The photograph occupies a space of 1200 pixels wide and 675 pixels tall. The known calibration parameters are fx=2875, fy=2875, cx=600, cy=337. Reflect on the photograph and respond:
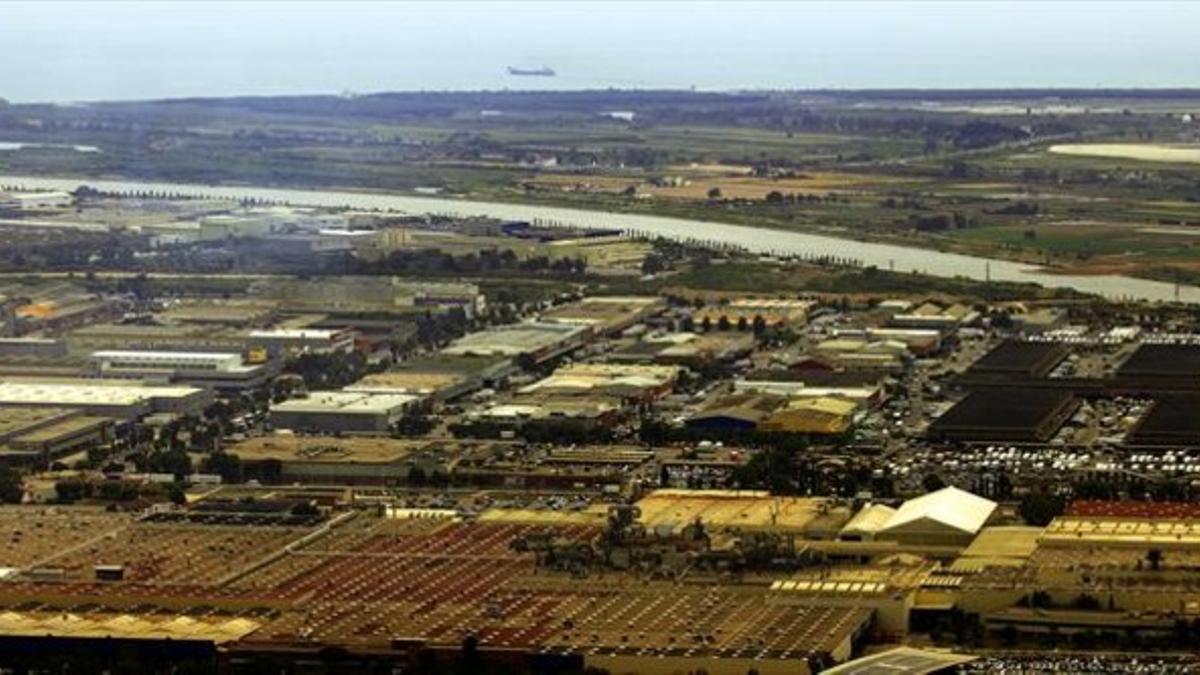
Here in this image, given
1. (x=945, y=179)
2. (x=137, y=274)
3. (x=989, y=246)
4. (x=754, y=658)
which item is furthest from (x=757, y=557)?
(x=945, y=179)

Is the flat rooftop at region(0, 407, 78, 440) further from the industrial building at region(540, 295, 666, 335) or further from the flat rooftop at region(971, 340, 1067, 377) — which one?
the flat rooftop at region(971, 340, 1067, 377)

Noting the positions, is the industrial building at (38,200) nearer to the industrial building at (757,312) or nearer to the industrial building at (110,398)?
the industrial building at (757,312)

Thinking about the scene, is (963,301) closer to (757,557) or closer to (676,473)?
(676,473)

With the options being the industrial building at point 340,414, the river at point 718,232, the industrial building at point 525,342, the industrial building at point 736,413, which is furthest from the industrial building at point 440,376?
the river at point 718,232

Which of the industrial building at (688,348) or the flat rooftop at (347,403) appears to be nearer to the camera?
the flat rooftop at (347,403)

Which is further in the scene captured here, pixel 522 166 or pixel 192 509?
pixel 522 166

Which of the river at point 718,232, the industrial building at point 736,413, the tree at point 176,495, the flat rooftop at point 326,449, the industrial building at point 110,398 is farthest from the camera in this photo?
the river at point 718,232
